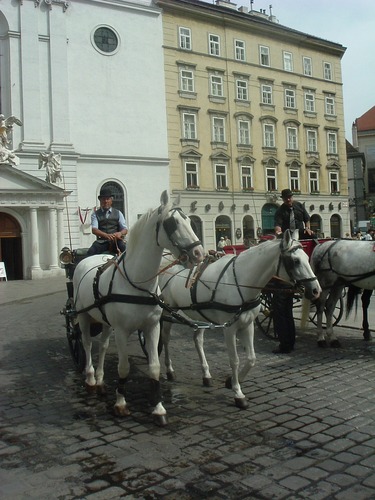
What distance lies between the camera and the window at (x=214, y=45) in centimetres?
3544

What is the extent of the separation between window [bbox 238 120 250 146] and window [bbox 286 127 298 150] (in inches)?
162

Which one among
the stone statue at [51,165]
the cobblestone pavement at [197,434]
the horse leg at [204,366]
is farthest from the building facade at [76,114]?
the horse leg at [204,366]

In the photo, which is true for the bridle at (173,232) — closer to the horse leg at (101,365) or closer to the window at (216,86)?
the horse leg at (101,365)

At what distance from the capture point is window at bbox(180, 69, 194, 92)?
3406 cm

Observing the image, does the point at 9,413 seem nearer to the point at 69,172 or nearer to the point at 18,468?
the point at 18,468

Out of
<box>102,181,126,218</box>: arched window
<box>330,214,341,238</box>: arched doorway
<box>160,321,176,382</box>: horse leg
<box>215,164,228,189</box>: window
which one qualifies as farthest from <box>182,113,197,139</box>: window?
<box>160,321,176,382</box>: horse leg

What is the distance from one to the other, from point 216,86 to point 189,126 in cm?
405

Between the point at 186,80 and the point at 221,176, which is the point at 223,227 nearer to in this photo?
the point at 221,176

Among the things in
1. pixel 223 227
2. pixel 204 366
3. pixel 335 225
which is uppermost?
pixel 335 225

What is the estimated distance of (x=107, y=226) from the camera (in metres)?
7.02

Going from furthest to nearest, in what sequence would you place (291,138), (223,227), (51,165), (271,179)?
1. (291,138)
2. (271,179)
3. (223,227)
4. (51,165)

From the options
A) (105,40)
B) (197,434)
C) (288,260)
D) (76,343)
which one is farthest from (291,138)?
(197,434)

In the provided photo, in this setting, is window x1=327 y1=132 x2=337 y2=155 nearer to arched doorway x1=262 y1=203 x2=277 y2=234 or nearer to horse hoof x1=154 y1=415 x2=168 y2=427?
arched doorway x1=262 y1=203 x2=277 y2=234

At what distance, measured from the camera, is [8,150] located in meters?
26.8
